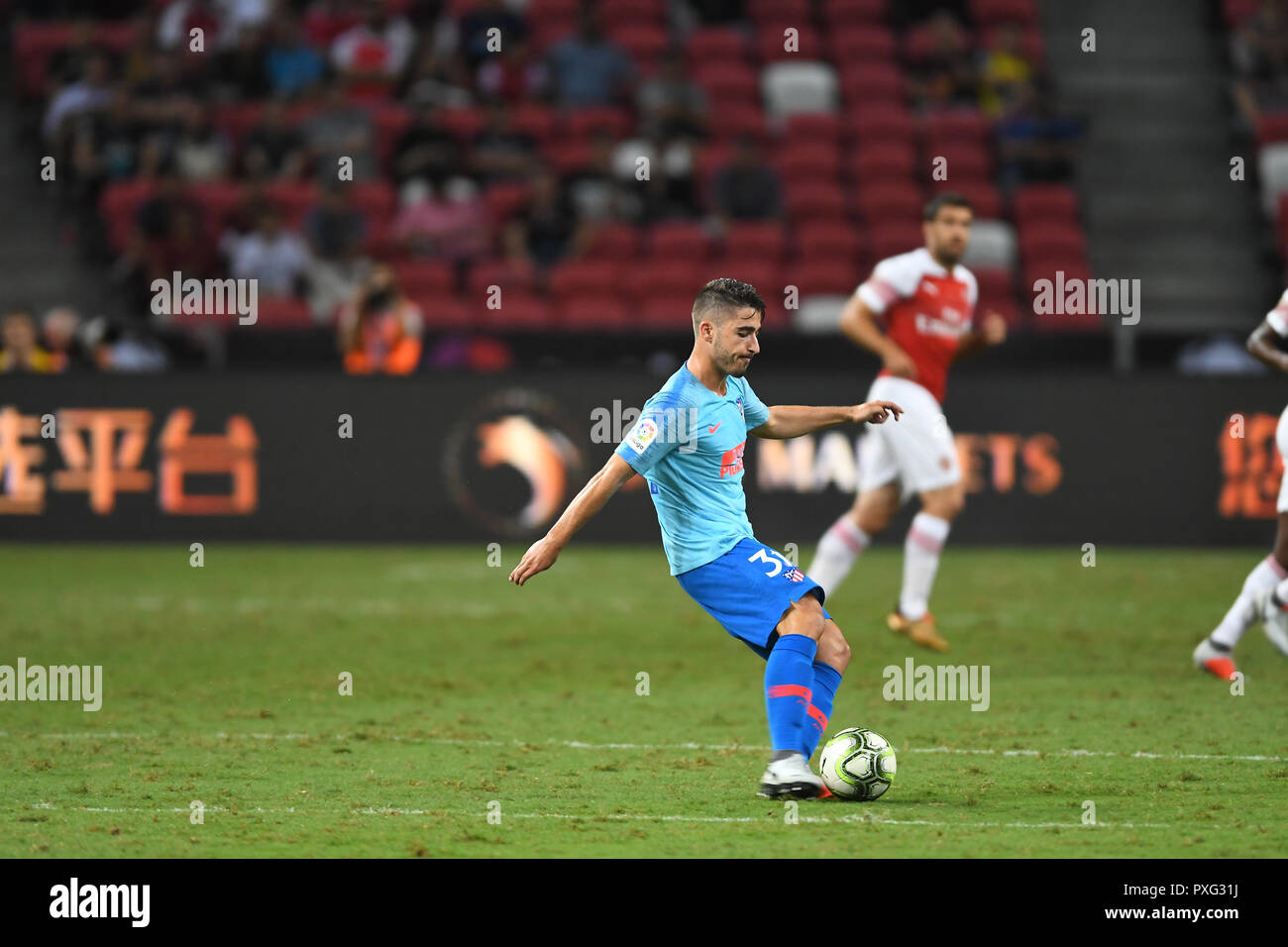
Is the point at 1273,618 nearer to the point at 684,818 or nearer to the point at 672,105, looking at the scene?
the point at 684,818

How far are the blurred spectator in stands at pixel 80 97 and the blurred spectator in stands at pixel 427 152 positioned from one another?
3.38 meters

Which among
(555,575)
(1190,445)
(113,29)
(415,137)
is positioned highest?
(113,29)

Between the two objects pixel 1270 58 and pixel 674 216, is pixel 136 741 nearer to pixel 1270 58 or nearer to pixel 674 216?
pixel 674 216

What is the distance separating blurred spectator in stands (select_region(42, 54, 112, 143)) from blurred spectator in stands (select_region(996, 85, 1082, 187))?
32.7 feet

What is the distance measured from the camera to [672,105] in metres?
20.2

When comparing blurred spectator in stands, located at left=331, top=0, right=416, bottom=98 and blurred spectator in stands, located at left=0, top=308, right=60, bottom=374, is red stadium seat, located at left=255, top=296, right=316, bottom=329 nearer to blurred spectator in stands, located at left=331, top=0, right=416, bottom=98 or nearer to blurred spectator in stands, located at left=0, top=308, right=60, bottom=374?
blurred spectator in stands, located at left=0, top=308, right=60, bottom=374

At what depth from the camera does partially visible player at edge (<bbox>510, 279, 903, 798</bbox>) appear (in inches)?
253

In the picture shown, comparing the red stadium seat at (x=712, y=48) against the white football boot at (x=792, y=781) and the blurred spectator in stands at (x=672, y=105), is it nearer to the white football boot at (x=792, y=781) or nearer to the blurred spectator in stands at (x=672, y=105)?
the blurred spectator in stands at (x=672, y=105)

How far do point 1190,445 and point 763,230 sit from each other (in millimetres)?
5478

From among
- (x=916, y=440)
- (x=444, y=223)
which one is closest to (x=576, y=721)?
(x=916, y=440)

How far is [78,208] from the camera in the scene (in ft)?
66.1

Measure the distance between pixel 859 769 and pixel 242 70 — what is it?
16076 millimetres

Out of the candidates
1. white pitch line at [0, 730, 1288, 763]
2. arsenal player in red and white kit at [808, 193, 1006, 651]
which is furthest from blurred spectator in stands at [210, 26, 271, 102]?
white pitch line at [0, 730, 1288, 763]

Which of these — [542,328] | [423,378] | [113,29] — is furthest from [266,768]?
[113,29]
